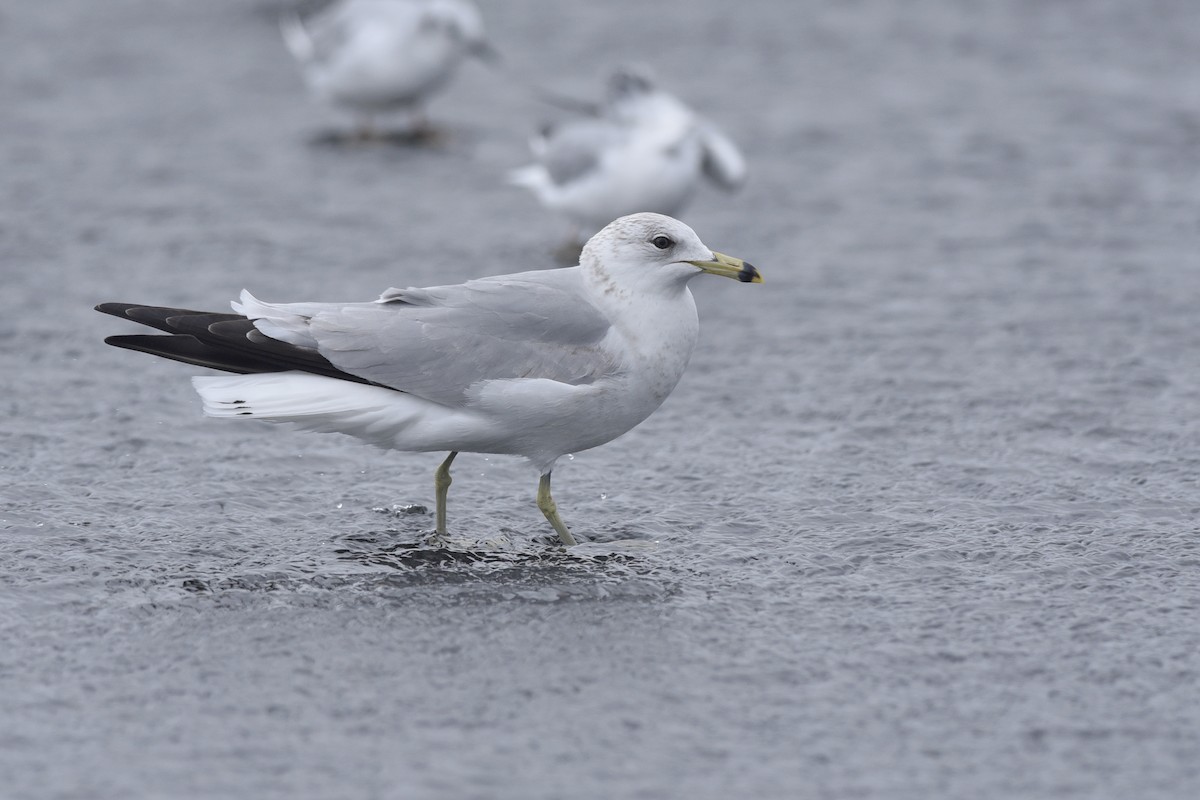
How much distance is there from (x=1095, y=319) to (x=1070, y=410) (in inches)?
58.8

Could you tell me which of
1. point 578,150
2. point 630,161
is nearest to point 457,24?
point 578,150

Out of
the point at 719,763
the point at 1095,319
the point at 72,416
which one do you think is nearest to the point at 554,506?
the point at 719,763

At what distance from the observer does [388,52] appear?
13.7 metres

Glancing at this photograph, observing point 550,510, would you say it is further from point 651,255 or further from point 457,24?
point 457,24

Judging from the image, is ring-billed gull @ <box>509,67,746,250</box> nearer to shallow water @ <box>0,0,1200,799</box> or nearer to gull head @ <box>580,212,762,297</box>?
shallow water @ <box>0,0,1200,799</box>

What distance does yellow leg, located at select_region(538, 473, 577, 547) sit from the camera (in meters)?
6.91

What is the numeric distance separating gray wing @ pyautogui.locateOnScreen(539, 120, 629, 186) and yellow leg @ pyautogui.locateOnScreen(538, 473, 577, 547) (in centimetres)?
510

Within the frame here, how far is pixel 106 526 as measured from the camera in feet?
23.1

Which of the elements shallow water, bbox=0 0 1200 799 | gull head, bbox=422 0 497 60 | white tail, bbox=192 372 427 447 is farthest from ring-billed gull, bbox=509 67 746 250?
white tail, bbox=192 372 427 447

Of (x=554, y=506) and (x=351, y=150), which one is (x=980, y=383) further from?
(x=351, y=150)

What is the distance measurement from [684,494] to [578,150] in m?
4.70

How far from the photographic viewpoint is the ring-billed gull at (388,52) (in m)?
13.7

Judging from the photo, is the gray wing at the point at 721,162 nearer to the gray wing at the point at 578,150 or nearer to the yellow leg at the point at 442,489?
the gray wing at the point at 578,150

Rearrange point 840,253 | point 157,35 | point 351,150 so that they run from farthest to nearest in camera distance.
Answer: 1. point 157,35
2. point 351,150
3. point 840,253
